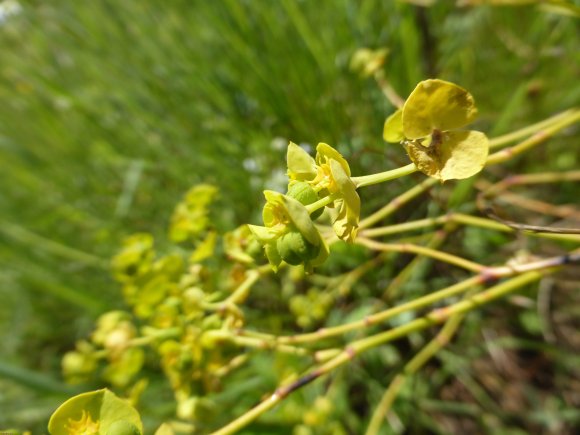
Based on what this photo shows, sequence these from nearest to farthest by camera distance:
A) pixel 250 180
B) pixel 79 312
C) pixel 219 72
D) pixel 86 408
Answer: pixel 86 408 → pixel 250 180 → pixel 219 72 → pixel 79 312

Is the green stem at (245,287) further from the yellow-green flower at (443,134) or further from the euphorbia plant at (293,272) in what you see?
the yellow-green flower at (443,134)

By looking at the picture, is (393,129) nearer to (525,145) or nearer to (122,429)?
(525,145)

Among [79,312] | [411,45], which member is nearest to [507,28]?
[411,45]

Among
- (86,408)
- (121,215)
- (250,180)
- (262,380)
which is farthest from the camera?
(121,215)

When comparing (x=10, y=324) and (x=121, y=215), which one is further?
(x=10, y=324)

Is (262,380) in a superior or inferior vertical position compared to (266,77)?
inferior

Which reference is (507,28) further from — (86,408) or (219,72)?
(86,408)

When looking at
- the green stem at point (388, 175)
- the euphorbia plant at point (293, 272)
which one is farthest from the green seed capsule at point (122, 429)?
the green stem at point (388, 175)

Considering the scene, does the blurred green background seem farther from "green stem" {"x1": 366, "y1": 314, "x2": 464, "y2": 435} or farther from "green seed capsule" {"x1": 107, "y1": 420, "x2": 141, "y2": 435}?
"green seed capsule" {"x1": 107, "y1": 420, "x2": 141, "y2": 435}
